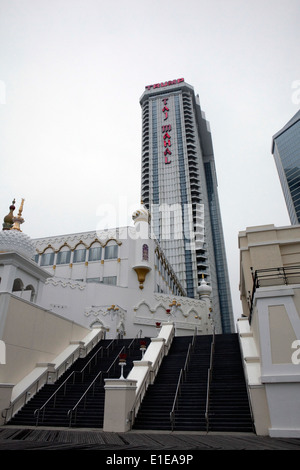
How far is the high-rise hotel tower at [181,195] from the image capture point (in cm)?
8675

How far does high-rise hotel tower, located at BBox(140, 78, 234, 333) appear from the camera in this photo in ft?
285

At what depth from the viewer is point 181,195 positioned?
92.6 meters

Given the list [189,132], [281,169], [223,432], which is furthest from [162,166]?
[223,432]

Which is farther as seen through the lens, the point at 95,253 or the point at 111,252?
the point at 95,253

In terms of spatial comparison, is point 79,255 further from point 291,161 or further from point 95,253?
point 291,161

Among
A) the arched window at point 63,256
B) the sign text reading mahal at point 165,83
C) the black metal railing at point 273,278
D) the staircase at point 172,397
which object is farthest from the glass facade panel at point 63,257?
the sign text reading mahal at point 165,83

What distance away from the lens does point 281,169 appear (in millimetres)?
124562

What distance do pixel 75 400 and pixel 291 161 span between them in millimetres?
125718

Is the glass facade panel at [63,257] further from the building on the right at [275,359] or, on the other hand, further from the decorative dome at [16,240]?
the building on the right at [275,359]

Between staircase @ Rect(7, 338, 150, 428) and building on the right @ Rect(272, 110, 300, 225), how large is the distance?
112236 millimetres

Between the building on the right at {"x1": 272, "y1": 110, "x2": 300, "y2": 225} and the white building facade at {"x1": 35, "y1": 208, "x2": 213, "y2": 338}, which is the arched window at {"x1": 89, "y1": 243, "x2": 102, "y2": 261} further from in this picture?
the building on the right at {"x1": 272, "y1": 110, "x2": 300, "y2": 225}

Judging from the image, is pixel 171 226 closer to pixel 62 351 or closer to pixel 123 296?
pixel 123 296

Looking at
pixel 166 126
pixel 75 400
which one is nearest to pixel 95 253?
pixel 75 400
